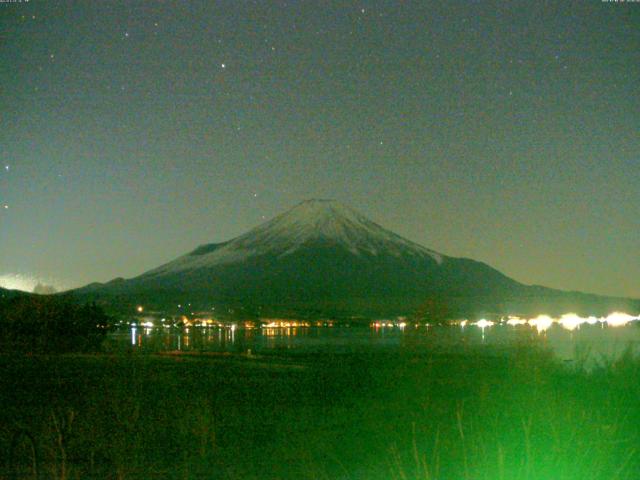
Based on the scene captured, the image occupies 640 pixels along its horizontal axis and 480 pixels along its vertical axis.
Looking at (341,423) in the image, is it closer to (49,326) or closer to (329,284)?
(49,326)

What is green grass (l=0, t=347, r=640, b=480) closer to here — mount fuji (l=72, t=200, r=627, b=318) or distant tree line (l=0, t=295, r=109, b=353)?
distant tree line (l=0, t=295, r=109, b=353)

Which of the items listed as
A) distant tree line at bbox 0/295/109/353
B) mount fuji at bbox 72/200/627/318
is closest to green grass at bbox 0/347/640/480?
distant tree line at bbox 0/295/109/353

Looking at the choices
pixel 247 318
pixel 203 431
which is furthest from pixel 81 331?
pixel 247 318

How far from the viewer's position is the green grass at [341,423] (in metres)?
9.80

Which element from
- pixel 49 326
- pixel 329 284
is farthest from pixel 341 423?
pixel 329 284

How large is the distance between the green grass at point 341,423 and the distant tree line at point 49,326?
58.9 feet

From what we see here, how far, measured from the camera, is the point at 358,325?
145 metres

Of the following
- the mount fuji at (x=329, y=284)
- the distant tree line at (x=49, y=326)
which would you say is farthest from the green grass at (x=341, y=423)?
the mount fuji at (x=329, y=284)

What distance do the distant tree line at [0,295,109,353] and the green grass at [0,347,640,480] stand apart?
1795 centimetres

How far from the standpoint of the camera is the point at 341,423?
1642 centimetres

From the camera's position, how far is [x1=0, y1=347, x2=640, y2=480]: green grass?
980 cm

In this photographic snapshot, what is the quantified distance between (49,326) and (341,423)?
33.4m

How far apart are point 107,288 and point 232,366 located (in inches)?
5980

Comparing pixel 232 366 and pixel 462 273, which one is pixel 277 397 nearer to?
pixel 232 366
